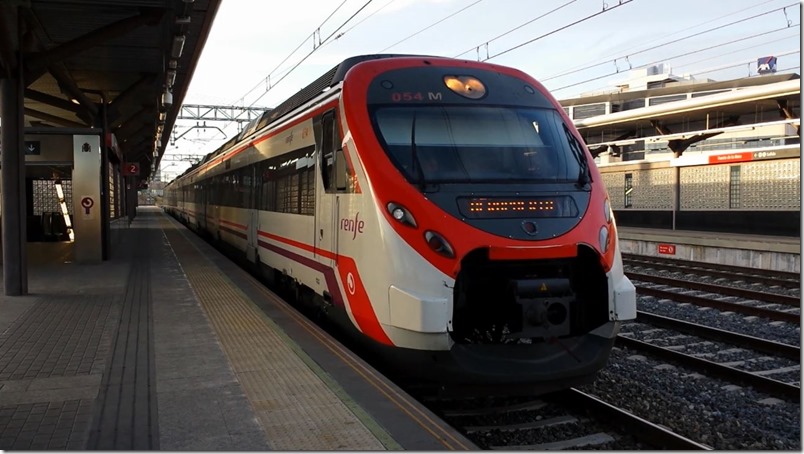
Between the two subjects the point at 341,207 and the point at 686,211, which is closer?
the point at 341,207

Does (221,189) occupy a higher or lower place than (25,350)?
higher

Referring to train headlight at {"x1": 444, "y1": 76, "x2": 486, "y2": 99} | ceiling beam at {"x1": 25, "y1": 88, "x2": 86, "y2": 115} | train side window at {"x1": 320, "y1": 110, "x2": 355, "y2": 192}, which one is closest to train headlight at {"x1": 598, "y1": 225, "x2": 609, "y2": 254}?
train headlight at {"x1": 444, "y1": 76, "x2": 486, "y2": 99}

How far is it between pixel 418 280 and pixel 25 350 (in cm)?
404

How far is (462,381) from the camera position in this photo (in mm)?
4770

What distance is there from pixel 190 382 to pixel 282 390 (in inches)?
31.5

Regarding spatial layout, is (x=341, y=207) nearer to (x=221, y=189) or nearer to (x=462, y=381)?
(x=462, y=381)

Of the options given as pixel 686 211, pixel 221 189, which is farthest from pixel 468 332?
pixel 686 211

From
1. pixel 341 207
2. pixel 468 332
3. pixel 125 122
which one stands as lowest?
pixel 468 332

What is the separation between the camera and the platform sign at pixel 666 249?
18559mm

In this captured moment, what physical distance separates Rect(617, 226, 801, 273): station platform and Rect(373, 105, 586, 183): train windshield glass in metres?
11.5

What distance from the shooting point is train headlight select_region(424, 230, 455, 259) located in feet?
15.8

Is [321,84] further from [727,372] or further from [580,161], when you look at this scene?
[727,372]

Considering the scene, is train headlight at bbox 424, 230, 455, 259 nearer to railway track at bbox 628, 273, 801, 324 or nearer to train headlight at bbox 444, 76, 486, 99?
train headlight at bbox 444, 76, 486, 99

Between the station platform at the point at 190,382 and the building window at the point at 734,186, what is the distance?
1618 cm
